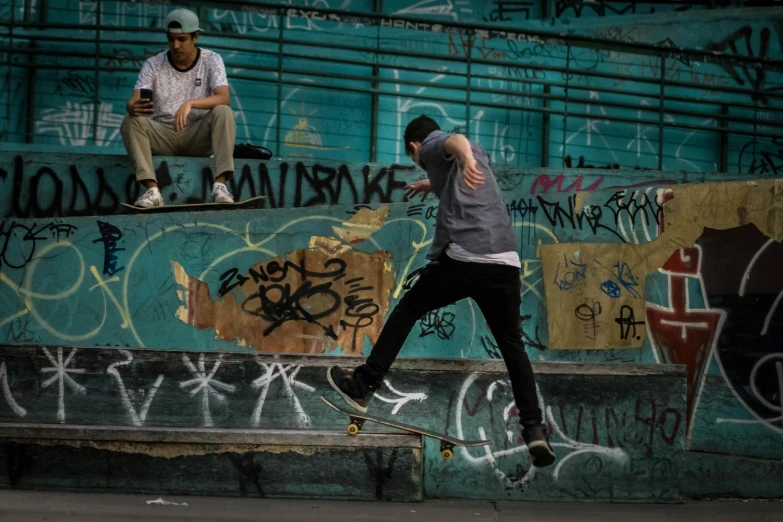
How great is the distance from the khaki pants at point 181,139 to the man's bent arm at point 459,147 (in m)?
3.56

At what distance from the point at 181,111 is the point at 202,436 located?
3.12 meters

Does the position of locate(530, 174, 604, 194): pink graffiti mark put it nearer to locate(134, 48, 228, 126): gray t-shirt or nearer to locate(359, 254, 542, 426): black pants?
locate(134, 48, 228, 126): gray t-shirt

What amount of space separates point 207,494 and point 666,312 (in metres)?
3.78

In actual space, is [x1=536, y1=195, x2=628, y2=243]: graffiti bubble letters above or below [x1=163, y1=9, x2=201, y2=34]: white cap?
below

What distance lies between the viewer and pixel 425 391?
23.2 feet

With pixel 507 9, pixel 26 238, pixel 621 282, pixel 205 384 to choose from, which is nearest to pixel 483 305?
pixel 205 384

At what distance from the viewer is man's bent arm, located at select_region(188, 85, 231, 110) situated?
8633mm

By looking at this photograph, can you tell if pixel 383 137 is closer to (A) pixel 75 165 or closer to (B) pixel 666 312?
(A) pixel 75 165

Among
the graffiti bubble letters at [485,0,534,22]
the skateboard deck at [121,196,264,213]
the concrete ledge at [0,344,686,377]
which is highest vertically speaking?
the graffiti bubble letters at [485,0,534,22]

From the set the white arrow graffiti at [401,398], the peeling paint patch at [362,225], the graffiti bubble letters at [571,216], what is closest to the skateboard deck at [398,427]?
the white arrow graffiti at [401,398]

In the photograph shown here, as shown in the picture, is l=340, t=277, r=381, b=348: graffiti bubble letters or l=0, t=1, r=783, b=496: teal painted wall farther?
l=340, t=277, r=381, b=348: graffiti bubble letters

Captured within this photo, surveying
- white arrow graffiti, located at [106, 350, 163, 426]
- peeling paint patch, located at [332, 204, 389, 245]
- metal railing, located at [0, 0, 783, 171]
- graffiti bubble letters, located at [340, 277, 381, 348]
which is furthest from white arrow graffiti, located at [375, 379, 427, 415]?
metal railing, located at [0, 0, 783, 171]

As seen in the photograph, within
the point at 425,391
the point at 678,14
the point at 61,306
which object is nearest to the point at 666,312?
the point at 425,391

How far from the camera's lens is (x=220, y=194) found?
846cm
